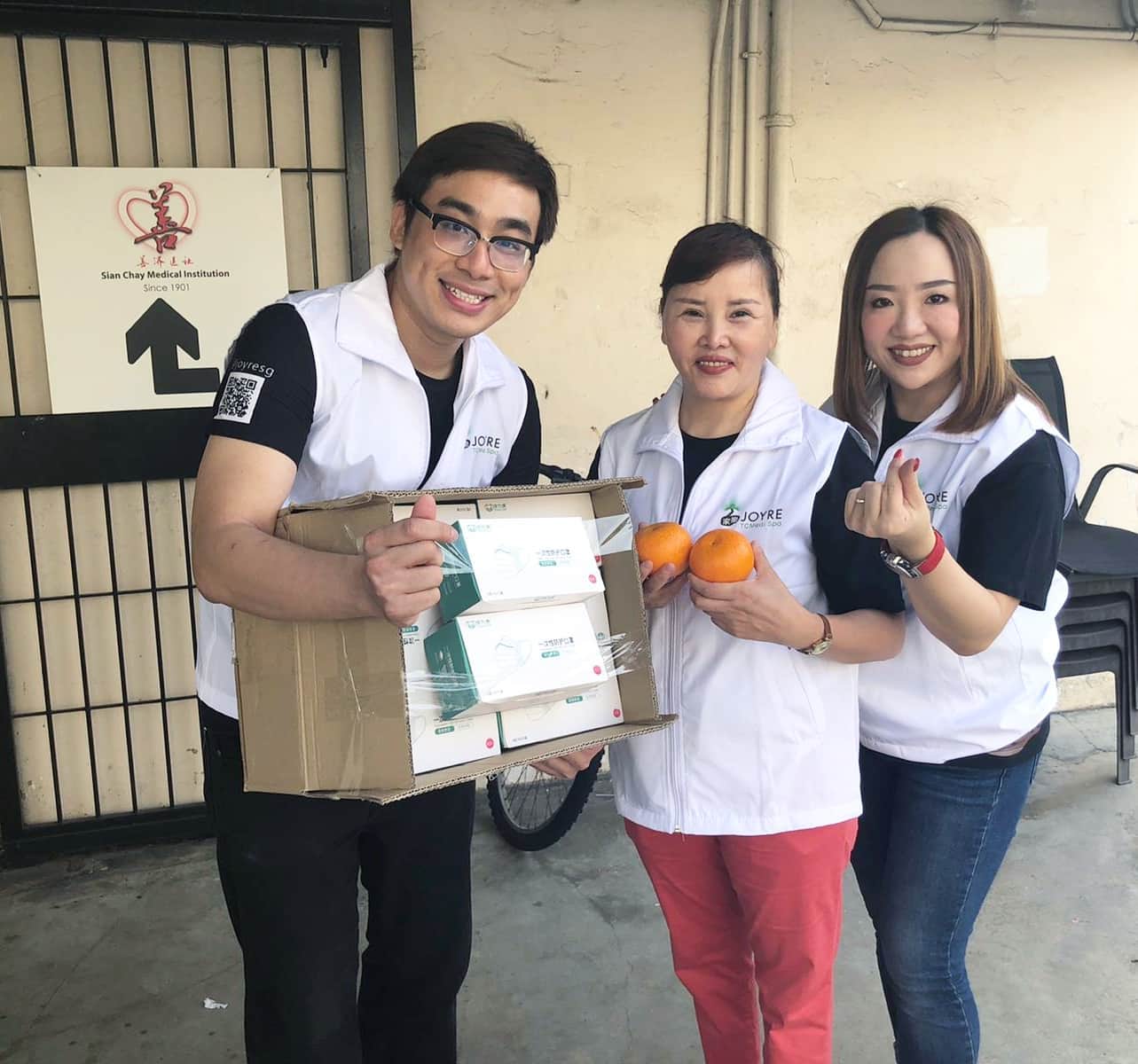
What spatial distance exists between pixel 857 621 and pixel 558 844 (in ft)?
6.25

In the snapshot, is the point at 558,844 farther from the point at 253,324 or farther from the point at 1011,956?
the point at 253,324

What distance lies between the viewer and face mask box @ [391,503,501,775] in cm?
119

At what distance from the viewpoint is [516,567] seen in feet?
3.96

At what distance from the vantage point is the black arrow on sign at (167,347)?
9.45 feet

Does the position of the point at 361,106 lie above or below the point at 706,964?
above

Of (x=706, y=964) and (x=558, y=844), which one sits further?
(x=558, y=844)

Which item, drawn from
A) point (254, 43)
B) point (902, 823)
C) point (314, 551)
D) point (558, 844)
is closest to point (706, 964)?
point (902, 823)

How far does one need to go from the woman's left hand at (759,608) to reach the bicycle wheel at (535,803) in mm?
1465

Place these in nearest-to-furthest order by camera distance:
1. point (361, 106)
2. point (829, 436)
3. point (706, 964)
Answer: point (829, 436)
point (706, 964)
point (361, 106)

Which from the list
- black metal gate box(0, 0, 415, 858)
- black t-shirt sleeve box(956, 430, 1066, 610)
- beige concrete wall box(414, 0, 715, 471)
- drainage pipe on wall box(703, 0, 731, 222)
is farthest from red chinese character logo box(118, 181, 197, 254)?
black t-shirt sleeve box(956, 430, 1066, 610)

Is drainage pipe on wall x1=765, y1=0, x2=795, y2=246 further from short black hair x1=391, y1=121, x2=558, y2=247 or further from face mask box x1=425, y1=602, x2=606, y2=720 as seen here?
face mask box x1=425, y1=602, x2=606, y2=720

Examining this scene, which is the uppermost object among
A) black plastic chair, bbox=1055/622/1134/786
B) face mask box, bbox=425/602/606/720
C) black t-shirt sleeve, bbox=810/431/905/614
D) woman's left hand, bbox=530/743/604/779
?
black t-shirt sleeve, bbox=810/431/905/614

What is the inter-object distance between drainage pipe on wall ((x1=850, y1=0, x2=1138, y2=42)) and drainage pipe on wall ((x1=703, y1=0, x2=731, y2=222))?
0.51m

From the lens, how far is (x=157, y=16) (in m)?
2.73
